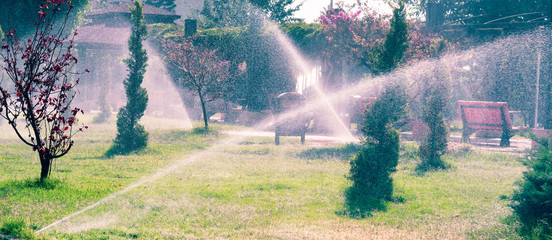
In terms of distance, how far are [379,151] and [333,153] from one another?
502 centimetres

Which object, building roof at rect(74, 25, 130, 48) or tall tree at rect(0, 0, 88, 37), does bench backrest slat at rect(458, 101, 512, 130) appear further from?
building roof at rect(74, 25, 130, 48)

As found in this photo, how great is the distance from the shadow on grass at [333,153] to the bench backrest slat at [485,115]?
14.9 ft

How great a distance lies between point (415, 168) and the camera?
450 inches

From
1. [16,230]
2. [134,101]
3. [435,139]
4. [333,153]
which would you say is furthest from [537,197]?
[134,101]

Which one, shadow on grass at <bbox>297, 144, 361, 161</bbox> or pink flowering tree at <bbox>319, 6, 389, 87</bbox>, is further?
pink flowering tree at <bbox>319, 6, 389, 87</bbox>

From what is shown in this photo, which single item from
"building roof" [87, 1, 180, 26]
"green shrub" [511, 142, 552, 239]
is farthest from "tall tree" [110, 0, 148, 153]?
"building roof" [87, 1, 180, 26]

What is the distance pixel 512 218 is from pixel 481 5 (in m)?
27.0

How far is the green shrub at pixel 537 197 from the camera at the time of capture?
564 cm

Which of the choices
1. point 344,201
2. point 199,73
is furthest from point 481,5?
point 344,201

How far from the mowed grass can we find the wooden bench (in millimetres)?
3153

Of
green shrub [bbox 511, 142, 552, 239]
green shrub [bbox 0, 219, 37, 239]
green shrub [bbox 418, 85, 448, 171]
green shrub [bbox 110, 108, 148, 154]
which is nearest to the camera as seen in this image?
green shrub [bbox 0, 219, 37, 239]

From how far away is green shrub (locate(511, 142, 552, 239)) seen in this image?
564 cm

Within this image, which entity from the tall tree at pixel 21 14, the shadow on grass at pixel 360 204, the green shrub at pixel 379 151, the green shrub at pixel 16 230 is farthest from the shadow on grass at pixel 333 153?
the tall tree at pixel 21 14

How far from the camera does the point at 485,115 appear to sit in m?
15.8
